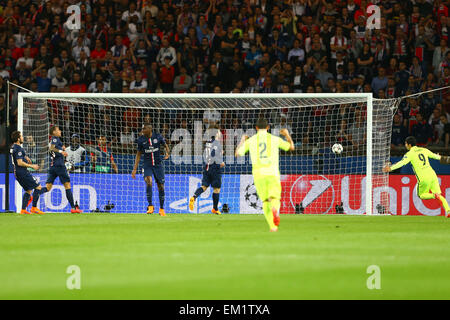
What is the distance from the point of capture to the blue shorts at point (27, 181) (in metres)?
19.7

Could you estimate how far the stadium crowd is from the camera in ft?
76.2

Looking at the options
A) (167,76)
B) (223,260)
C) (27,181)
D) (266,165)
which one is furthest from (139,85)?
(223,260)

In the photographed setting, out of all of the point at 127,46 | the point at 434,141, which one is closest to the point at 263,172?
the point at 434,141

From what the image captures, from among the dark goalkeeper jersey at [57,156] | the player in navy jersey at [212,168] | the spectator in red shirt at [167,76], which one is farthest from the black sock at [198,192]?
the spectator in red shirt at [167,76]

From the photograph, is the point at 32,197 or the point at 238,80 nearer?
the point at 32,197

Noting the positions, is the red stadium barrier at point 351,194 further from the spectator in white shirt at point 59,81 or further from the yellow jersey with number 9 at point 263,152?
the spectator in white shirt at point 59,81

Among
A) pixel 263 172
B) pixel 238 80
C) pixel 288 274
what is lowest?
pixel 288 274

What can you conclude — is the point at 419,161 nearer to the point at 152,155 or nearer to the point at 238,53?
the point at 152,155

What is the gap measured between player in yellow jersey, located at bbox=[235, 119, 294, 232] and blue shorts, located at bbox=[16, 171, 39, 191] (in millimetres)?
7684

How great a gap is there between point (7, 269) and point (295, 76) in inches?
637

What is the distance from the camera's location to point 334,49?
2450 cm

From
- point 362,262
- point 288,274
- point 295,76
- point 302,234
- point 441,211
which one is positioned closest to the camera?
point 288,274

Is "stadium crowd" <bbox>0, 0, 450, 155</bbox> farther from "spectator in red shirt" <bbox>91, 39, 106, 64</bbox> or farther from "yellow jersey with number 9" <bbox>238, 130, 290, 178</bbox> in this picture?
"yellow jersey with number 9" <bbox>238, 130, 290, 178</bbox>

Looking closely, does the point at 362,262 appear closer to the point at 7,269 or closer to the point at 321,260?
the point at 321,260
